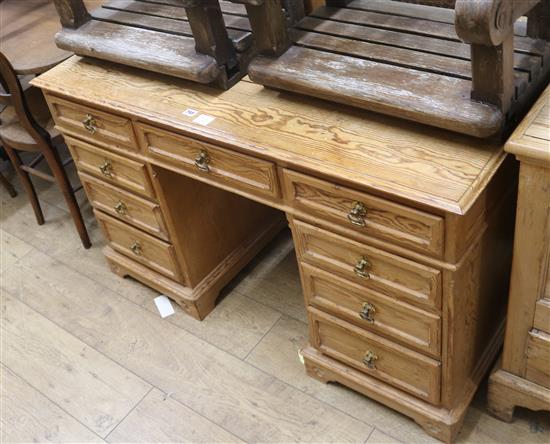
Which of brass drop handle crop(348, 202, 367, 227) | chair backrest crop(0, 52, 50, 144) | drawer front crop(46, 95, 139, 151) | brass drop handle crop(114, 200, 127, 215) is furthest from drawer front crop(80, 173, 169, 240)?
brass drop handle crop(348, 202, 367, 227)

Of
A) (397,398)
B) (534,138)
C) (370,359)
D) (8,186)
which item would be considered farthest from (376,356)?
(8,186)

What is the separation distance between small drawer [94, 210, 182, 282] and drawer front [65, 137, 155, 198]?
20cm

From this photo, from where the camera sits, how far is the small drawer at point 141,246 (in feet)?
7.18

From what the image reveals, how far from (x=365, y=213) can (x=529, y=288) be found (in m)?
0.42

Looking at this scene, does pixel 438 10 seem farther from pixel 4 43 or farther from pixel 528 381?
pixel 4 43

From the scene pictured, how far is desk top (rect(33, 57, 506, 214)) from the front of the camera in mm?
1345

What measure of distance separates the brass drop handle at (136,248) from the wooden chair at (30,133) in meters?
0.40

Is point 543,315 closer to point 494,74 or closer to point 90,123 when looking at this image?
point 494,74

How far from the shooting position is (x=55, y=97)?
198cm

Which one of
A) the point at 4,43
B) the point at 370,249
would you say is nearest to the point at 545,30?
the point at 370,249

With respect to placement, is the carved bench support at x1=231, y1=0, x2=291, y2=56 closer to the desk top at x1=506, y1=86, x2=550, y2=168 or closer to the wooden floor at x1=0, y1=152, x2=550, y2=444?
the desk top at x1=506, y1=86, x2=550, y2=168

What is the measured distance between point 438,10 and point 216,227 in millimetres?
999

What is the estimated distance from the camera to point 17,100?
2256mm

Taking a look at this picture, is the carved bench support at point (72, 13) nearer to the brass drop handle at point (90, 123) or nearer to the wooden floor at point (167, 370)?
the brass drop handle at point (90, 123)
